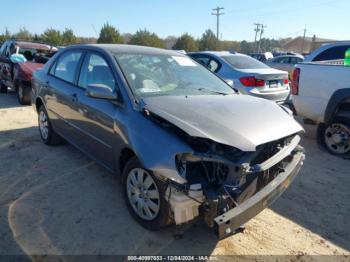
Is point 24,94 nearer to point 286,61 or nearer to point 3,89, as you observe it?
point 3,89

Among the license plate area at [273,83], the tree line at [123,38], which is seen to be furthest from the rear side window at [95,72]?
the tree line at [123,38]

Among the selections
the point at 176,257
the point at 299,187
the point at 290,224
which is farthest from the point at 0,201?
the point at 299,187

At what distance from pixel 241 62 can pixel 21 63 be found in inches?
237

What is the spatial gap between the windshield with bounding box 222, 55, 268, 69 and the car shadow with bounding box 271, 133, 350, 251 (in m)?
3.15

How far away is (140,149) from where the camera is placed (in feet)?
9.27

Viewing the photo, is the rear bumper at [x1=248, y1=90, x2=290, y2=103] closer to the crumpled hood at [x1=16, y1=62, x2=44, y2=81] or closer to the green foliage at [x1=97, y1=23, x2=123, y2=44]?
the crumpled hood at [x1=16, y1=62, x2=44, y2=81]

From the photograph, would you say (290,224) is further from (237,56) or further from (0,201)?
(237,56)

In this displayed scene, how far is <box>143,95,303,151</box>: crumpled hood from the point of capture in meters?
2.60

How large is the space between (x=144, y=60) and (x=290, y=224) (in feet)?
8.10

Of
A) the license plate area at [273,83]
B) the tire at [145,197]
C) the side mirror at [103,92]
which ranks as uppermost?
the side mirror at [103,92]

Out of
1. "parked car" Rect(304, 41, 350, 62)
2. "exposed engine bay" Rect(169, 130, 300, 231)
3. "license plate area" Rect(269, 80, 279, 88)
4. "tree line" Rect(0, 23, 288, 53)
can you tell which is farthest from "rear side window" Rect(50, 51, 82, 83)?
"tree line" Rect(0, 23, 288, 53)

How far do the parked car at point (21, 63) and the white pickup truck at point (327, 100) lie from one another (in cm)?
675

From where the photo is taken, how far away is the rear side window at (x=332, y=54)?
6758 mm

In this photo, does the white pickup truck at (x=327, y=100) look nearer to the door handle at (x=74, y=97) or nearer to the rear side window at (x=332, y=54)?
the rear side window at (x=332, y=54)
